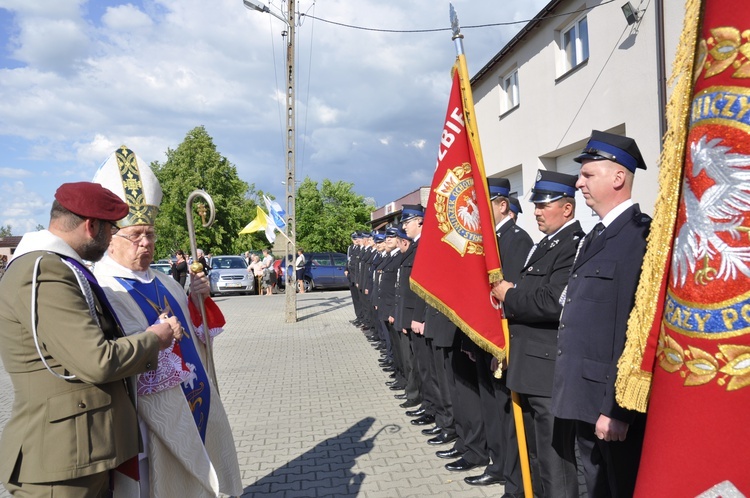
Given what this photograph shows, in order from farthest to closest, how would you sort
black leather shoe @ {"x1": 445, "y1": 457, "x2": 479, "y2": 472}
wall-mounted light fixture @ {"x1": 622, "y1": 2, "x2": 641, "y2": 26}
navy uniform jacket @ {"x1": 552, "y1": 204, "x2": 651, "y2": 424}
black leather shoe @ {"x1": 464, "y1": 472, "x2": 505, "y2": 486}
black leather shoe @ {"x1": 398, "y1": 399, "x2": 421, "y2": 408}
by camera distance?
wall-mounted light fixture @ {"x1": 622, "y1": 2, "x2": 641, "y2": 26} → black leather shoe @ {"x1": 398, "y1": 399, "x2": 421, "y2": 408} → black leather shoe @ {"x1": 445, "y1": 457, "x2": 479, "y2": 472} → black leather shoe @ {"x1": 464, "y1": 472, "x2": 505, "y2": 486} → navy uniform jacket @ {"x1": 552, "y1": 204, "x2": 651, "y2": 424}

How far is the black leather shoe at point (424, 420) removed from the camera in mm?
5738

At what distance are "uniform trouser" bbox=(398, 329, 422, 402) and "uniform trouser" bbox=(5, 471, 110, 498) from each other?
14.2 ft

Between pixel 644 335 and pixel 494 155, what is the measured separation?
1384 centimetres

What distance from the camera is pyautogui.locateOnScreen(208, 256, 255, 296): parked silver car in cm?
2259

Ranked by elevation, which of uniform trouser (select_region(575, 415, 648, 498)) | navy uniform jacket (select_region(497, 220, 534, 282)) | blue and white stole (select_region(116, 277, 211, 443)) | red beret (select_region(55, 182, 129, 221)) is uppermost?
red beret (select_region(55, 182, 129, 221))

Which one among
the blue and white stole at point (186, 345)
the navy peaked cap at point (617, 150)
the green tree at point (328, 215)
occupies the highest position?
the green tree at point (328, 215)

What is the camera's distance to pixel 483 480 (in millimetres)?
4156

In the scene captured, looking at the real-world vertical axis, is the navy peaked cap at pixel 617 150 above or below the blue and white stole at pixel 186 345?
above

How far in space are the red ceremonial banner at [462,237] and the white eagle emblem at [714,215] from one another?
1.78 m

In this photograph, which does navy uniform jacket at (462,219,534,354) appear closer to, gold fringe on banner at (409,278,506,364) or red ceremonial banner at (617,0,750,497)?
gold fringe on banner at (409,278,506,364)

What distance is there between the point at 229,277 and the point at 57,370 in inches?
837

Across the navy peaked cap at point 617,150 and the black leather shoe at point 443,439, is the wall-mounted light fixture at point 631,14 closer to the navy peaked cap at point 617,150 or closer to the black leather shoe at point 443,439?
the black leather shoe at point 443,439

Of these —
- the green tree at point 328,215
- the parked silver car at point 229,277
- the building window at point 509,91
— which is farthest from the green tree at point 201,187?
the building window at point 509,91

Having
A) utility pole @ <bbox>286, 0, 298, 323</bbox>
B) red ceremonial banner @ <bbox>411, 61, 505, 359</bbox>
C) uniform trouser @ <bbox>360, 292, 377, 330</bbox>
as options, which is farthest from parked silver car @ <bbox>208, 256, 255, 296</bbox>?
red ceremonial banner @ <bbox>411, 61, 505, 359</bbox>
